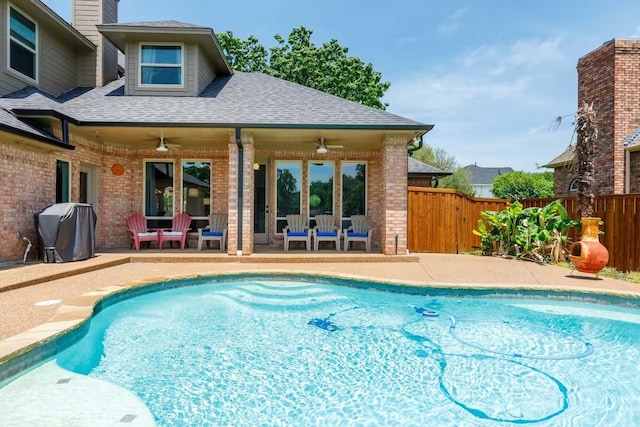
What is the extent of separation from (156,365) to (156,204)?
7.46 meters

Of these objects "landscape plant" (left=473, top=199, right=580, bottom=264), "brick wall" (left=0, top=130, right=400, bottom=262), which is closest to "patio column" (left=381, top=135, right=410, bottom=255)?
"brick wall" (left=0, top=130, right=400, bottom=262)

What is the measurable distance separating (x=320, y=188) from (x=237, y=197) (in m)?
2.95

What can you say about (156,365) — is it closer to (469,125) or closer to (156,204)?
(156,204)

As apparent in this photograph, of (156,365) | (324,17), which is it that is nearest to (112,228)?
(156,365)

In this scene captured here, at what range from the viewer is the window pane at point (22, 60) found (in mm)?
7871

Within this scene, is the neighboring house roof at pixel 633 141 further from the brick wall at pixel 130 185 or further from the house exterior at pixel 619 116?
the brick wall at pixel 130 185

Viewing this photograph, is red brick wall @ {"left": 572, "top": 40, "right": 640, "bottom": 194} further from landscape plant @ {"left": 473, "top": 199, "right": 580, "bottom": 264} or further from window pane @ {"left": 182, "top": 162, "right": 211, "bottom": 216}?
window pane @ {"left": 182, "top": 162, "right": 211, "bottom": 216}

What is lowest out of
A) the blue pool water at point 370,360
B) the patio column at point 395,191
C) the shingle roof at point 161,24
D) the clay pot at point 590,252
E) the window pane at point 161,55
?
the blue pool water at point 370,360

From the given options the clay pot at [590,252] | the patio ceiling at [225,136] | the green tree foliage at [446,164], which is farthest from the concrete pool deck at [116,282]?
the green tree foliage at [446,164]

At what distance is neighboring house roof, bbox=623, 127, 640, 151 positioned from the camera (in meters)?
9.48

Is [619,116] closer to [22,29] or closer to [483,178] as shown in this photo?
[22,29]

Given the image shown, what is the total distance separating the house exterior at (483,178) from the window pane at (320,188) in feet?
134

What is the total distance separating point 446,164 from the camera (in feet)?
111

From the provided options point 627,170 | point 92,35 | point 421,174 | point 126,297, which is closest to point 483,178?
point 421,174
